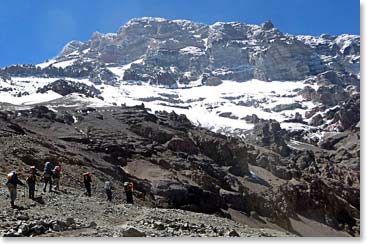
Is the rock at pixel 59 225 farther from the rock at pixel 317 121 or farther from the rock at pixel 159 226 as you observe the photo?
the rock at pixel 317 121

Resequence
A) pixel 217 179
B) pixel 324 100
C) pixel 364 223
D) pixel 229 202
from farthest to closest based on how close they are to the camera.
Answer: pixel 324 100 < pixel 217 179 < pixel 229 202 < pixel 364 223

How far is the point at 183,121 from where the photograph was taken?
74.6 m

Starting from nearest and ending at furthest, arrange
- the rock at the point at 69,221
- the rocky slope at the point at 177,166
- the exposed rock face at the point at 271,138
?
the rock at the point at 69,221 → the rocky slope at the point at 177,166 → the exposed rock face at the point at 271,138

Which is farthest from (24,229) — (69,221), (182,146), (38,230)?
(182,146)

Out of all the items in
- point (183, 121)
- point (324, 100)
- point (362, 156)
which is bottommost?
point (362, 156)

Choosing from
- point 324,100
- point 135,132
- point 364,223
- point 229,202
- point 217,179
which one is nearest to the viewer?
point 364,223

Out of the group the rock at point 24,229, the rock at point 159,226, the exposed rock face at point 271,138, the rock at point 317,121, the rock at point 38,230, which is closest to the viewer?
the rock at point 24,229

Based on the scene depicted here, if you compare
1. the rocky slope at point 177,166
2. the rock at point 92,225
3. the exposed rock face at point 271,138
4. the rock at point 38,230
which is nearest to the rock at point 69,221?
the rock at point 92,225

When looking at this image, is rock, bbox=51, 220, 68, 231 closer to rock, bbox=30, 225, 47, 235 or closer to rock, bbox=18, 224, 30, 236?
rock, bbox=30, 225, 47, 235

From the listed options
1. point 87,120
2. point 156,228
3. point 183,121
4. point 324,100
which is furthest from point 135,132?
point 324,100

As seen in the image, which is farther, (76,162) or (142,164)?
(142,164)

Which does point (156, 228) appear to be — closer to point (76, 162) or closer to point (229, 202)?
point (76, 162)

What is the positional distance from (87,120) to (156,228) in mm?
49485

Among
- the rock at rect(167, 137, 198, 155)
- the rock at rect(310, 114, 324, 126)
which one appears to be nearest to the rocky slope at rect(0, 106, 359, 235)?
the rock at rect(167, 137, 198, 155)
